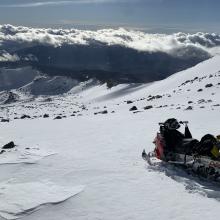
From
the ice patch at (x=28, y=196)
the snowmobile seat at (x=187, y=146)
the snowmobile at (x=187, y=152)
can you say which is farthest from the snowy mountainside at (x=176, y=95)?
the ice patch at (x=28, y=196)

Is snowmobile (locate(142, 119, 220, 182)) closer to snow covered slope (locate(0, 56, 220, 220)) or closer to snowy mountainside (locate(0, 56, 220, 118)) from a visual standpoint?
snow covered slope (locate(0, 56, 220, 220))

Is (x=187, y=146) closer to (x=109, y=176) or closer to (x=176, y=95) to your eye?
(x=109, y=176)

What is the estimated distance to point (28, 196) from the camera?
14.9 m

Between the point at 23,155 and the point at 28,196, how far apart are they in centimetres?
630

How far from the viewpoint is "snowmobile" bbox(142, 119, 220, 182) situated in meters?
14.3

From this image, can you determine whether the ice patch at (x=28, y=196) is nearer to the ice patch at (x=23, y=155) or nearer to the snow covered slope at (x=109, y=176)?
the snow covered slope at (x=109, y=176)

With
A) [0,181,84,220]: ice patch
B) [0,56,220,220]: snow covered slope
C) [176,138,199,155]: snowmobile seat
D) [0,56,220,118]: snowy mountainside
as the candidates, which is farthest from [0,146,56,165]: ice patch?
[0,56,220,118]: snowy mountainside

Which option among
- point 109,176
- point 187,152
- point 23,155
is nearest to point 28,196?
point 109,176

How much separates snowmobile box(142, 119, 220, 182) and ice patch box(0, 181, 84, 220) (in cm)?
390

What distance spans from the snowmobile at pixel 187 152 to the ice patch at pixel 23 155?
5.11 meters

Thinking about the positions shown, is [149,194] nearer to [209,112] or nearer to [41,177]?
[41,177]

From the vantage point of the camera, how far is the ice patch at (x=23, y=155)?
20.0 meters

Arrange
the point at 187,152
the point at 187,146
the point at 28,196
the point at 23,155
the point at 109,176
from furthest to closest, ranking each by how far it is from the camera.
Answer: the point at 23,155 → the point at 109,176 → the point at 187,146 → the point at 187,152 → the point at 28,196

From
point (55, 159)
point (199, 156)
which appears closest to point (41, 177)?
point (55, 159)
